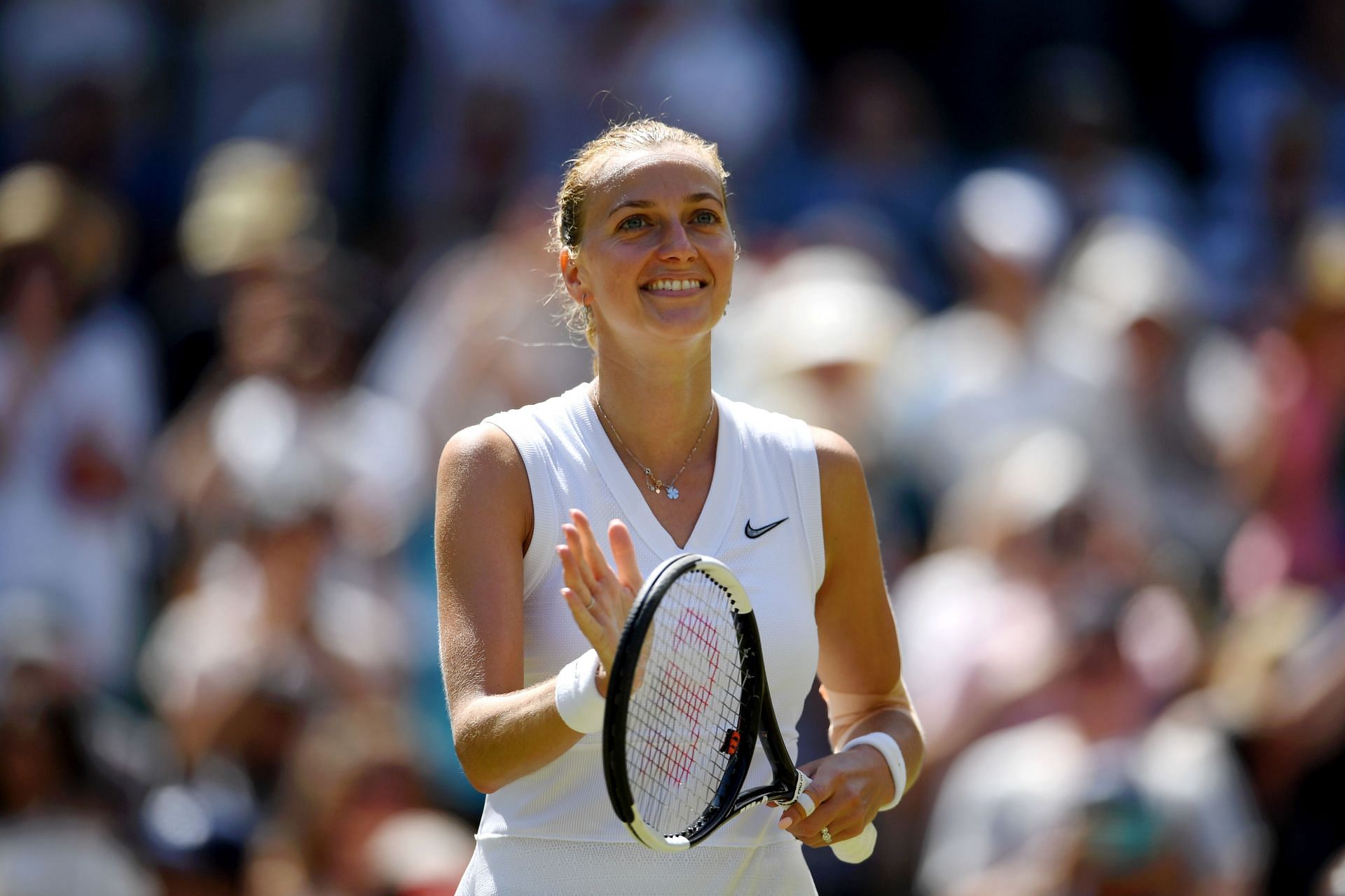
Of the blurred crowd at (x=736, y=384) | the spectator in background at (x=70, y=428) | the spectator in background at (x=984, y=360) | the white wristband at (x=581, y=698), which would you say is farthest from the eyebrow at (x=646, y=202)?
the spectator in background at (x=70, y=428)

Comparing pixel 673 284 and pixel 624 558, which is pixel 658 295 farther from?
pixel 624 558

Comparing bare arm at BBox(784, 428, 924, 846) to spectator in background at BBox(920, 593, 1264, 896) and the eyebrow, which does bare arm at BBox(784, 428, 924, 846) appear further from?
spectator in background at BBox(920, 593, 1264, 896)

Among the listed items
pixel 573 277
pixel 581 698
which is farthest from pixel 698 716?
pixel 573 277

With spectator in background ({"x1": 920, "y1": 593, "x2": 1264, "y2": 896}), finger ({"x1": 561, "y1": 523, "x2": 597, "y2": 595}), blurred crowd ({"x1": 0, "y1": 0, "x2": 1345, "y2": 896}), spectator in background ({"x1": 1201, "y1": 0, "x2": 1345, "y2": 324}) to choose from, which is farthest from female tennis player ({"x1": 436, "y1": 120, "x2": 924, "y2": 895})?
spectator in background ({"x1": 1201, "y1": 0, "x2": 1345, "y2": 324})

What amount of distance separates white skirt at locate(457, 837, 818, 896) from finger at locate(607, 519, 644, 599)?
430 millimetres

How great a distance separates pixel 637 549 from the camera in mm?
2695

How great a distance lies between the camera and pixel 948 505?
260 inches

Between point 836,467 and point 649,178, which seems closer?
point 649,178

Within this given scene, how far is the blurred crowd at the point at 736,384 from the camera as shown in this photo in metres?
5.32

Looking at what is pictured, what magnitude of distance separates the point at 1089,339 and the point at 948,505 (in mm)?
1080

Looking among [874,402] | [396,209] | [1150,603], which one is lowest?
[1150,603]

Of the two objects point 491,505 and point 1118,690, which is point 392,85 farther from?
point 491,505

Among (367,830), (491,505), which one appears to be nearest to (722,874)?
(491,505)

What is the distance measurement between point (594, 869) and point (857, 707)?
0.58 meters
